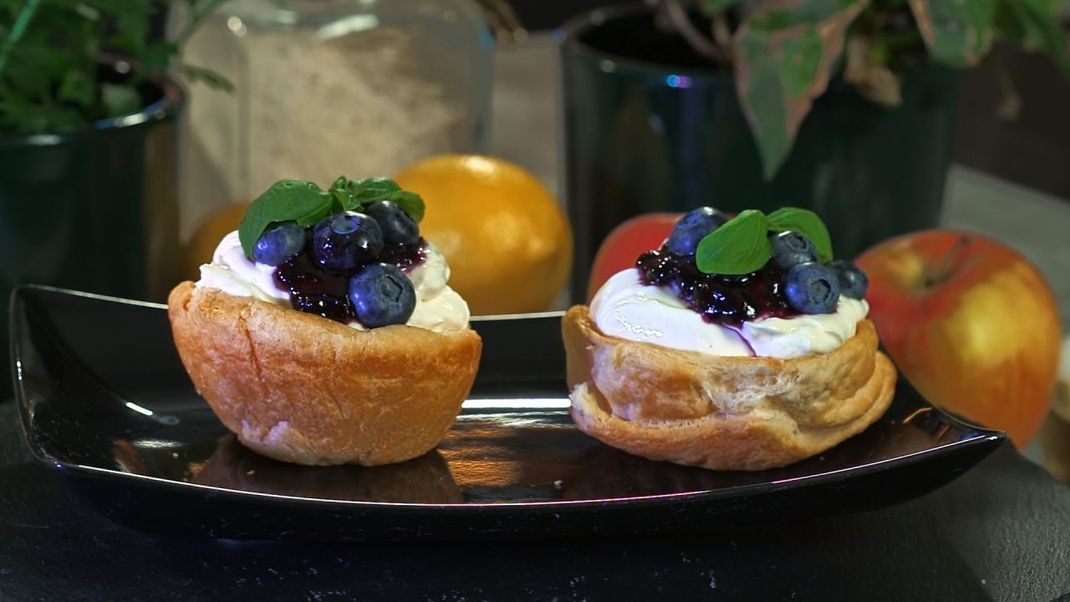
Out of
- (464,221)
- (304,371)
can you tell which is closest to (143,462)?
(304,371)

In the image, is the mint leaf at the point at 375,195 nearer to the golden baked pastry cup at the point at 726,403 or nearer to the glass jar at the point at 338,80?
the golden baked pastry cup at the point at 726,403

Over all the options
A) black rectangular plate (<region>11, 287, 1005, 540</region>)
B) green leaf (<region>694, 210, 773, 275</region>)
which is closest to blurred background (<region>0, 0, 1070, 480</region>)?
black rectangular plate (<region>11, 287, 1005, 540</region>)

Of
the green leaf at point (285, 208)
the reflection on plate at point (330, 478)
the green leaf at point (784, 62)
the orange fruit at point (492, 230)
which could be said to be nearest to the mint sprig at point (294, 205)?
the green leaf at point (285, 208)

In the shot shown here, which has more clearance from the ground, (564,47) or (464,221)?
(564,47)

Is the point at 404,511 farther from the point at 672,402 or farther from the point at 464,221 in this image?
the point at 464,221

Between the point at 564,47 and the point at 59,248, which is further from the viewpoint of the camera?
the point at 564,47

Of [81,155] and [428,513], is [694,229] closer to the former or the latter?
[428,513]

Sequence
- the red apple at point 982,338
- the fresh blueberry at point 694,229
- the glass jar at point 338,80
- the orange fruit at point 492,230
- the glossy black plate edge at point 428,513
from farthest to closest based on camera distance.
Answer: the glass jar at point 338,80 → the orange fruit at point 492,230 → the red apple at point 982,338 → the fresh blueberry at point 694,229 → the glossy black plate edge at point 428,513
